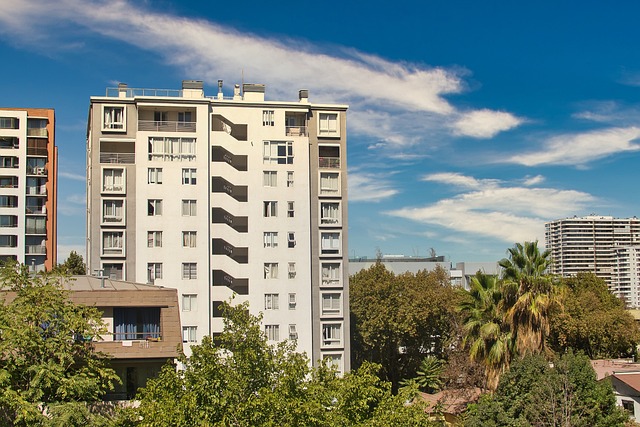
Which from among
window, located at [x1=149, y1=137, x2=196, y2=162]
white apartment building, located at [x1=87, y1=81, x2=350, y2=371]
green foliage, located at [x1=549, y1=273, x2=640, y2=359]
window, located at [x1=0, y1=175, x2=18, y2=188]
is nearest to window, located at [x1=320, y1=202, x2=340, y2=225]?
white apartment building, located at [x1=87, y1=81, x2=350, y2=371]

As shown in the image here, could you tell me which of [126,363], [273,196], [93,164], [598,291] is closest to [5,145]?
[93,164]

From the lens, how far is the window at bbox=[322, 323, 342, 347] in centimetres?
6000

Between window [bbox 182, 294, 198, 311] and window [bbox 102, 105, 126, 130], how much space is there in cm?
1544

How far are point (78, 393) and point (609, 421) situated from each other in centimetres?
2820

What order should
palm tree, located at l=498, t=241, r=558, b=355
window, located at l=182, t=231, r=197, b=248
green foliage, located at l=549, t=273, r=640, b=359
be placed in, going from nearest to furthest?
1. palm tree, located at l=498, t=241, r=558, b=355
2. window, located at l=182, t=231, r=197, b=248
3. green foliage, located at l=549, t=273, r=640, b=359

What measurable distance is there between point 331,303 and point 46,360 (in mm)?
34596

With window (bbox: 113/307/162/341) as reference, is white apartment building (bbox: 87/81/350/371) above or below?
above

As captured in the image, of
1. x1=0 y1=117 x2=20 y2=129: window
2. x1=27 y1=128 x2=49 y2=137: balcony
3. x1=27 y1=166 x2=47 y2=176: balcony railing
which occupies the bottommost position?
x1=27 y1=166 x2=47 y2=176: balcony railing

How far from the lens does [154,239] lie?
57.5m

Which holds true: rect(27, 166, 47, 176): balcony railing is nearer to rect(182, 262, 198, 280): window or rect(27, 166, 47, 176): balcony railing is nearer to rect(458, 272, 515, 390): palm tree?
rect(182, 262, 198, 280): window

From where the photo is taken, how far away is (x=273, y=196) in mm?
60375

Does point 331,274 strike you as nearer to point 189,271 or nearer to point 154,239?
point 189,271

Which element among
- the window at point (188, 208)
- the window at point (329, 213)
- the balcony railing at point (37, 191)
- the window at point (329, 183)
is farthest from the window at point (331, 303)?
the balcony railing at point (37, 191)

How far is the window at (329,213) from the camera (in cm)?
6159
